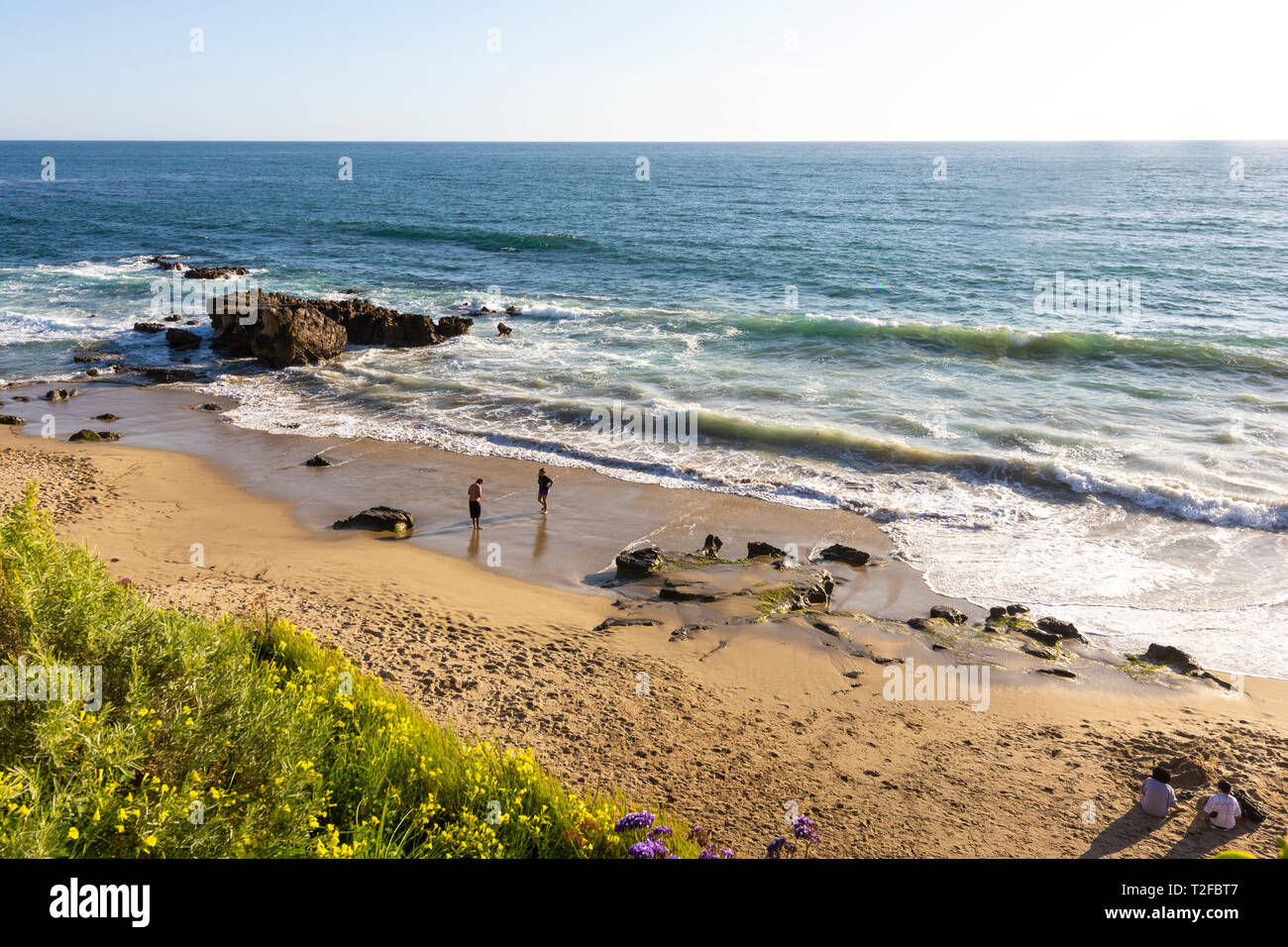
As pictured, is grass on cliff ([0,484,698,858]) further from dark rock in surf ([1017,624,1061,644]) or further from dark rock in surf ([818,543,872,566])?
dark rock in surf ([818,543,872,566])

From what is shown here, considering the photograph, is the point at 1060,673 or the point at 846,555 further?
the point at 846,555

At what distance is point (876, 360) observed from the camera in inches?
1228

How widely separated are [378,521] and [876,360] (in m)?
21.0

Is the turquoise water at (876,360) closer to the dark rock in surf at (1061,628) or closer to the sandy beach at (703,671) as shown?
the dark rock in surf at (1061,628)

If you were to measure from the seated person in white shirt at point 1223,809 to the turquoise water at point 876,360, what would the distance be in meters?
4.59

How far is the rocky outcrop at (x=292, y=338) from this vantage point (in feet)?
96.6

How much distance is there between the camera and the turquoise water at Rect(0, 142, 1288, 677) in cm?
1720

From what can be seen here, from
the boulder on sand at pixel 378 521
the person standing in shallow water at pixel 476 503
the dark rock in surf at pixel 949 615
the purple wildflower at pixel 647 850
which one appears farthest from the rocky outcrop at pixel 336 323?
the purple wildflower at pixel 647 850

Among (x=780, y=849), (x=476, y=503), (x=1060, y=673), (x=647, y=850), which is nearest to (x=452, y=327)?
(x=476, y=503)

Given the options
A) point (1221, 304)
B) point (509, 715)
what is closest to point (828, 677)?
point (509, 715)

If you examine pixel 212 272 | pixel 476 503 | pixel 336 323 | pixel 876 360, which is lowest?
pixel 476 503

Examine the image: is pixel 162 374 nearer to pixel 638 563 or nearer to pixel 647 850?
pixel 638 563

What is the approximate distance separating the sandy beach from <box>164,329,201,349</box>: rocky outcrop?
13633 millimetres

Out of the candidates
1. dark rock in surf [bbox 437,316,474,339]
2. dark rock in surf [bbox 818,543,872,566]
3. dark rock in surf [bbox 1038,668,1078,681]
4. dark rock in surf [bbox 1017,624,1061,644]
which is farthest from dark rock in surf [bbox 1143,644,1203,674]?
dark rock in surf [bbox 437,316,474,339]
